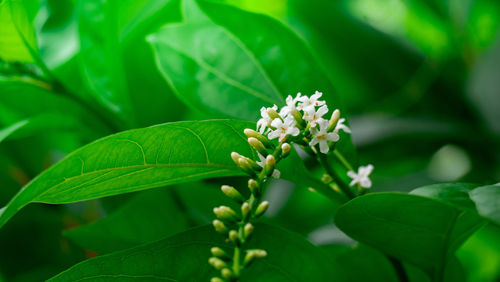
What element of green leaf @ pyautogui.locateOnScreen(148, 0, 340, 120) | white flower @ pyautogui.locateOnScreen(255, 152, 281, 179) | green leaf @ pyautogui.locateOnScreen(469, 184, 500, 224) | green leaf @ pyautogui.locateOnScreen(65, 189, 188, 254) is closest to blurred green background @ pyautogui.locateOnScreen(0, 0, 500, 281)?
green leaf @ pyautogui.locateOnScreen(65, 189, 188, 254)

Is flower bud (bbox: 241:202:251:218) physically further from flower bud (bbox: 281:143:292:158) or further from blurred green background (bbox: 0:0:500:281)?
blurred green background (bbox: 0:0:500:281)

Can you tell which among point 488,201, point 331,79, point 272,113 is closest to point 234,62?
point 272,113

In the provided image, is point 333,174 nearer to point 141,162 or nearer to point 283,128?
point 283,128

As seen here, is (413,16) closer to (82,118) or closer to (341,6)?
(341,6)

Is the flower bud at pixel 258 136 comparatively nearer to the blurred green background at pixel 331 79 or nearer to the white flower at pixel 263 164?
the white flower at pixel 263 164

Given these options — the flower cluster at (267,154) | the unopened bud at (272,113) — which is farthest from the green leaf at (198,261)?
the unopened bud at (272,113)

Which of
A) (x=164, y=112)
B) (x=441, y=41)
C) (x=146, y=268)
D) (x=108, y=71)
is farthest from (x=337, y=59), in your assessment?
(x=146, y=268)
